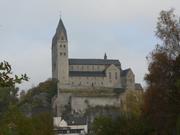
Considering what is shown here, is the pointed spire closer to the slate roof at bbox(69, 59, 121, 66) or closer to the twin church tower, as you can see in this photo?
the twin church tower

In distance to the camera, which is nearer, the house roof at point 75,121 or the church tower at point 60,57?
the house roof at point 75,121

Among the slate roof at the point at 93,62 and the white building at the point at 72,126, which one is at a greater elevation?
the slate roof at the point at 93,62

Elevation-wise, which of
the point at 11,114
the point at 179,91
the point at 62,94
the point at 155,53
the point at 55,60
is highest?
the point at 55,60

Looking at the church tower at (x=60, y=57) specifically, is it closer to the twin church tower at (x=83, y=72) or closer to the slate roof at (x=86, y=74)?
the twin church tower at (x=83, y=72)

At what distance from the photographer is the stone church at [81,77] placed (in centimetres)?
16525

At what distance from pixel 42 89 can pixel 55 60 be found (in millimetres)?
18357

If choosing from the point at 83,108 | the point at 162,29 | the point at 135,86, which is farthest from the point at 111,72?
the point at 162,29

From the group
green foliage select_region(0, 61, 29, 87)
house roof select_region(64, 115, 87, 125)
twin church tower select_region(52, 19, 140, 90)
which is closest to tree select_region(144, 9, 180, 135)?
green foliage select_region(0, 61, 29, 87)

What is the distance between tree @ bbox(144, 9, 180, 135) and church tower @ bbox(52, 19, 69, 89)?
131843 mm

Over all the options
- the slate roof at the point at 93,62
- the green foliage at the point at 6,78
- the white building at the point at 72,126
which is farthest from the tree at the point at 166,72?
the slate roof at the point at 93,62

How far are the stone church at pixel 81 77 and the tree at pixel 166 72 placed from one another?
12510 cm

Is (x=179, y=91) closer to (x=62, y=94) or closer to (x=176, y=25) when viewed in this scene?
(x=176, y=25)

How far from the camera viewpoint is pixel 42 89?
164500mm

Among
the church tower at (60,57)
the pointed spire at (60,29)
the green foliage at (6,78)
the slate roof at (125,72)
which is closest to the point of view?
the green foliage at (6,78)
